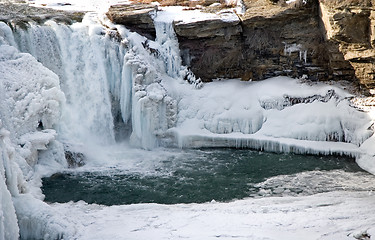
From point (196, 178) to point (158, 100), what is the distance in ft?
10.8

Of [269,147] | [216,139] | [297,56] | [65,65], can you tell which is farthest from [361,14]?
[65,65]

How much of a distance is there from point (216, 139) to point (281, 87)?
8.67 feet

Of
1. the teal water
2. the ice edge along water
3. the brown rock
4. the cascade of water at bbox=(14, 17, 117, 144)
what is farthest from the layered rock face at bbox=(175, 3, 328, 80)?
the teal water

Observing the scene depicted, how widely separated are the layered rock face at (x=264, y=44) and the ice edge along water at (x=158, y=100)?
1.51ft

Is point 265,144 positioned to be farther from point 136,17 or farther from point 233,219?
point 233,219

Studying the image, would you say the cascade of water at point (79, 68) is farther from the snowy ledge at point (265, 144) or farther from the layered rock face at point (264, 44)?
the snowy ledge at point (265, 144)

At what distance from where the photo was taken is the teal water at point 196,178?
33.8ft

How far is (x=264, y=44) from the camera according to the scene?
14969mm

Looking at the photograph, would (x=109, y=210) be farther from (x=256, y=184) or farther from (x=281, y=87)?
(x=281, y=87)

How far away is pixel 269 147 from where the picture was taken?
1351cm

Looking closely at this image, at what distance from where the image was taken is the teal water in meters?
10.3

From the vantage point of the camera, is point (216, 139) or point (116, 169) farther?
point (216, 139)

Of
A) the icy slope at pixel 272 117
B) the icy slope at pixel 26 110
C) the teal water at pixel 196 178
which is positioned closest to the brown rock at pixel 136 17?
the icy slope at pixel 272 117

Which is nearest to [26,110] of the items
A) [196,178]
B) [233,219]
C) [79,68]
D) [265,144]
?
[79,68]
